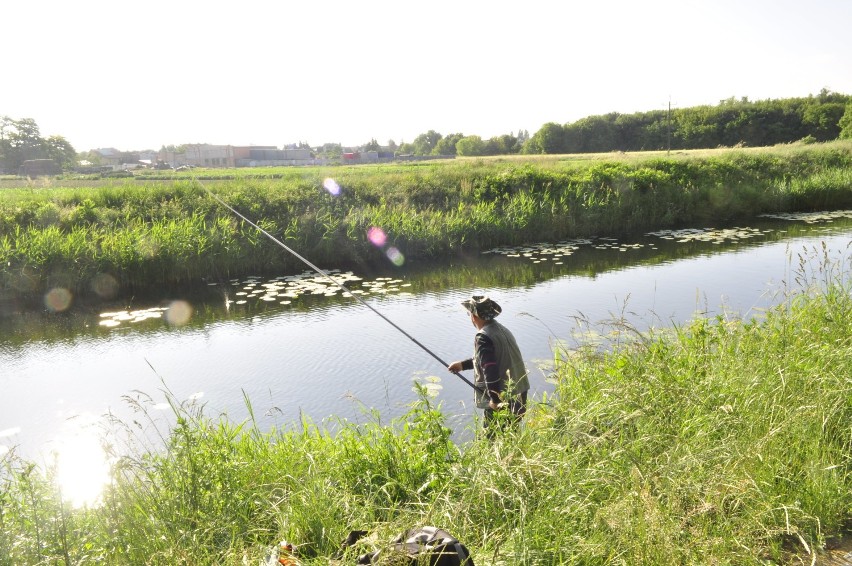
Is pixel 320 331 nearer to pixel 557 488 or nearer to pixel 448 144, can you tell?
pixel 557 488

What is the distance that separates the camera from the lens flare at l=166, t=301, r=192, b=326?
1077 centimetres

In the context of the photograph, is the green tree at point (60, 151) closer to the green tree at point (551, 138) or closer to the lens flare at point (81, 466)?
the green tree at point (551, 138)

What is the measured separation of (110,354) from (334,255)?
704 cm

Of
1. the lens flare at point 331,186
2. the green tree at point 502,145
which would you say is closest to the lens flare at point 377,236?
the lens flare at point 331,186

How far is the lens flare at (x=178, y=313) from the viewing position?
10.8 metres

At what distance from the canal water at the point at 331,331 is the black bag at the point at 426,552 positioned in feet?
6.15

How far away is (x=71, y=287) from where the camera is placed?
1259 centimetres

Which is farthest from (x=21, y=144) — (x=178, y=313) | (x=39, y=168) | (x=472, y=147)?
(x=472, y=147)

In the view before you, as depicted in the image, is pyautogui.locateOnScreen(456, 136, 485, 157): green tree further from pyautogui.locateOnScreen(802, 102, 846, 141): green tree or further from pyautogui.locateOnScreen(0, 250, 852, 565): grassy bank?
pyautogui.locateOnScreen(0, 250, 852, 565): grassy bank

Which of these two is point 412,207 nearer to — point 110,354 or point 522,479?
point 110,354

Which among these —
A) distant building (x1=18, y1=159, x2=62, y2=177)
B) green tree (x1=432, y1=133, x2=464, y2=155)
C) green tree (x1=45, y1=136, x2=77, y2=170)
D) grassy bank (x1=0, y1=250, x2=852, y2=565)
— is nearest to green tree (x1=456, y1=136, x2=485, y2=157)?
green tree (x1=432, y1=133, x2=464, y2=155)

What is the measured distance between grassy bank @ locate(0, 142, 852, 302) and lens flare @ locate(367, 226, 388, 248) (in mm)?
98

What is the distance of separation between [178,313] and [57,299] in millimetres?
3119

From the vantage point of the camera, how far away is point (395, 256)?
15.6m
